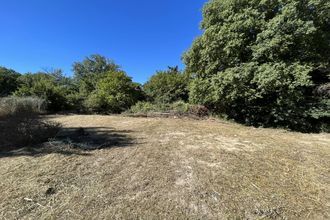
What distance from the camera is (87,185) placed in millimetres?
2775

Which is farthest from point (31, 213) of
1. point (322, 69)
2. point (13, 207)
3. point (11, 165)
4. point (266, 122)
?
point (322, 69)

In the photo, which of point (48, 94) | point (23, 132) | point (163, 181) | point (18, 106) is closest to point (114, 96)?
point (48, 94)

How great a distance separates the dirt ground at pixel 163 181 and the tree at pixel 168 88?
833 centimetres

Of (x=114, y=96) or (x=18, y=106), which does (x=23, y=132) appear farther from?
(x=114, y=96)

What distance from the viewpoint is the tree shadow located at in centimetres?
399

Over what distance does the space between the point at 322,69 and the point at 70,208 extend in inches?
423

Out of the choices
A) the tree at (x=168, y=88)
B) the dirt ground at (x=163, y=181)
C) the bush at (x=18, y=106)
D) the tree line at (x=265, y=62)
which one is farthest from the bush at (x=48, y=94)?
the dirt ground at (x=163, y=181)

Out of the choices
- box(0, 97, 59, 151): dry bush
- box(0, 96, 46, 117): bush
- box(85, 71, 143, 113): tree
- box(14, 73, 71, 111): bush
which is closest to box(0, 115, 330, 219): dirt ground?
box(0, 97, 59, 151): dry bush

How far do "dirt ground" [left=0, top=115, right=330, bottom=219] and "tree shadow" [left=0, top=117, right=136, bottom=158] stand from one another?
0.04m

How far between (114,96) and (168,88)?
3203 millimetres

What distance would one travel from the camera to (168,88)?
1328 cm

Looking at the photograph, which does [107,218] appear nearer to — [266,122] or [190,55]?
[266,122]

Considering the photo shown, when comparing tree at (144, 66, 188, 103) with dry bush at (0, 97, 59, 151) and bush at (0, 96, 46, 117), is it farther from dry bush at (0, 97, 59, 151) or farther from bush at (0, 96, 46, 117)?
dry bush at (0, 97, 59, 151)

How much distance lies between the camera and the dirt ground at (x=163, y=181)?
229 centimetres
